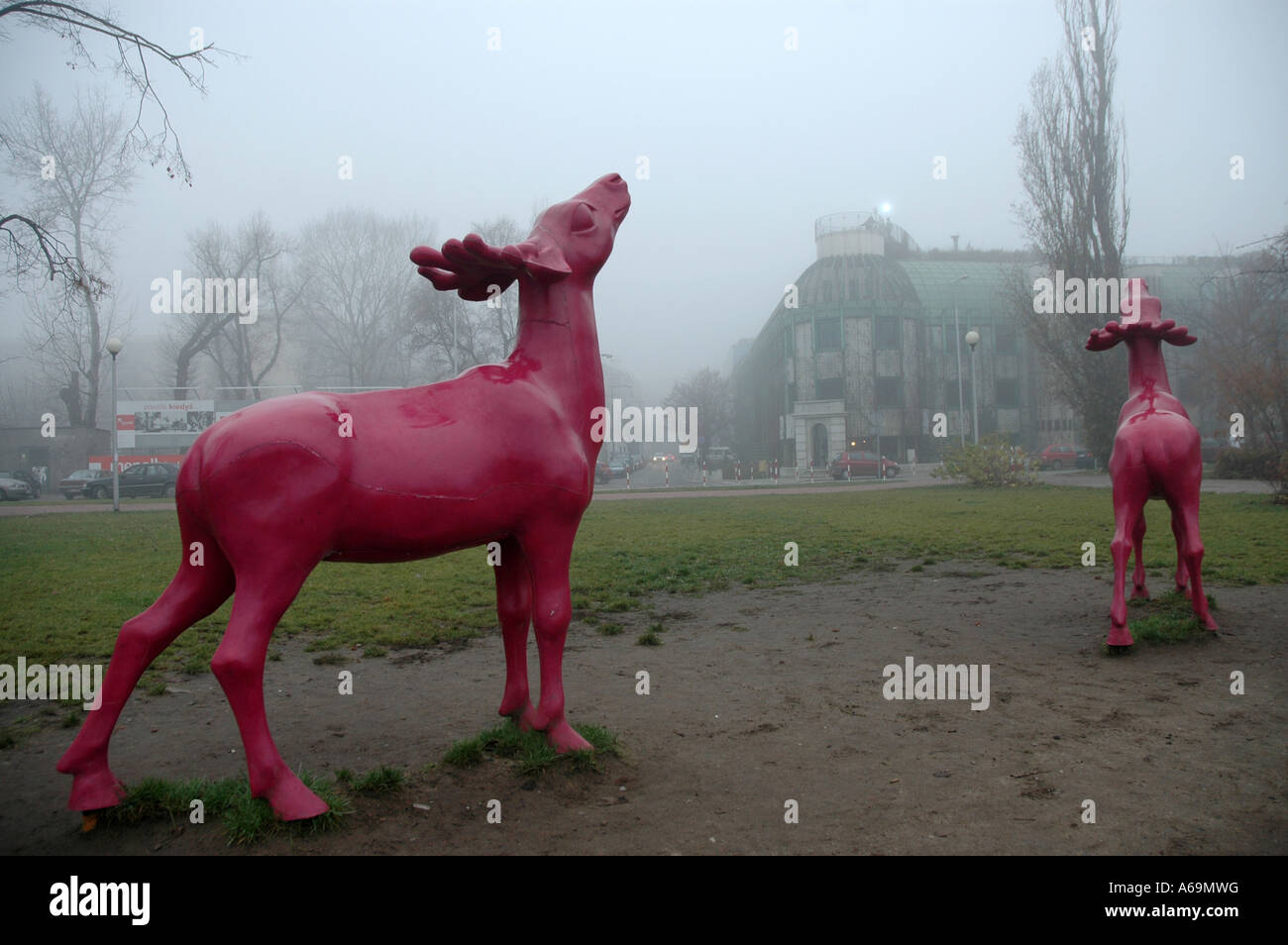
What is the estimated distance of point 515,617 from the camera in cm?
455

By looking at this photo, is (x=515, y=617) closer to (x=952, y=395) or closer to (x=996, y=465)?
(x=996, y=465)

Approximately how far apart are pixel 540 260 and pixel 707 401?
207ft

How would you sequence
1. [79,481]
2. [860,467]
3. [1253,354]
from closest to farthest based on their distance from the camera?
[1253,354] → [79,481] → [860,467]

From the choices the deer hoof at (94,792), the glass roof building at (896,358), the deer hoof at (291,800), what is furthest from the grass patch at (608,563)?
the glass roof building at (896,358)

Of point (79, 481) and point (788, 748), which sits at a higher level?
point (79, 481)

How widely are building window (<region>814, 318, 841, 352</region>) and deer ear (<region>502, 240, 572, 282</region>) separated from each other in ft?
180

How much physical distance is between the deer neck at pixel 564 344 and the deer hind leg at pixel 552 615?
65 centimetres

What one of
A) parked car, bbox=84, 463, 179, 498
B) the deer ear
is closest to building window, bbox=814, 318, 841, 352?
parked car, bbox=84, 463, 179, 498

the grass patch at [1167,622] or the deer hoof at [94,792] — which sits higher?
the deer hoof at [94,792]

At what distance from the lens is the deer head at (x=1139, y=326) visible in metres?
7.15

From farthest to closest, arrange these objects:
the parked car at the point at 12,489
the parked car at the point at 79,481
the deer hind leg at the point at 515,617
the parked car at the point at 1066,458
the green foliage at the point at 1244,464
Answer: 1. the parked car at the point at 1066,458
2. the parked car at the point at 79,481
3. the parked car at the point at 12,489
4. the green foliage at the point at 1244,464
5. the deer hind leg at the point at 515,617

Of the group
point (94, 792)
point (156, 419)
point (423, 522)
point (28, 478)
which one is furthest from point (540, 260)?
point (28, 478)

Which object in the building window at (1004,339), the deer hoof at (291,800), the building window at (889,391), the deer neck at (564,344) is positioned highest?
the building window at (1004,339)

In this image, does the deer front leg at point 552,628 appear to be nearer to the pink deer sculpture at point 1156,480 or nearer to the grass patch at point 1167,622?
the pink deer sculpture at point 1156,480
